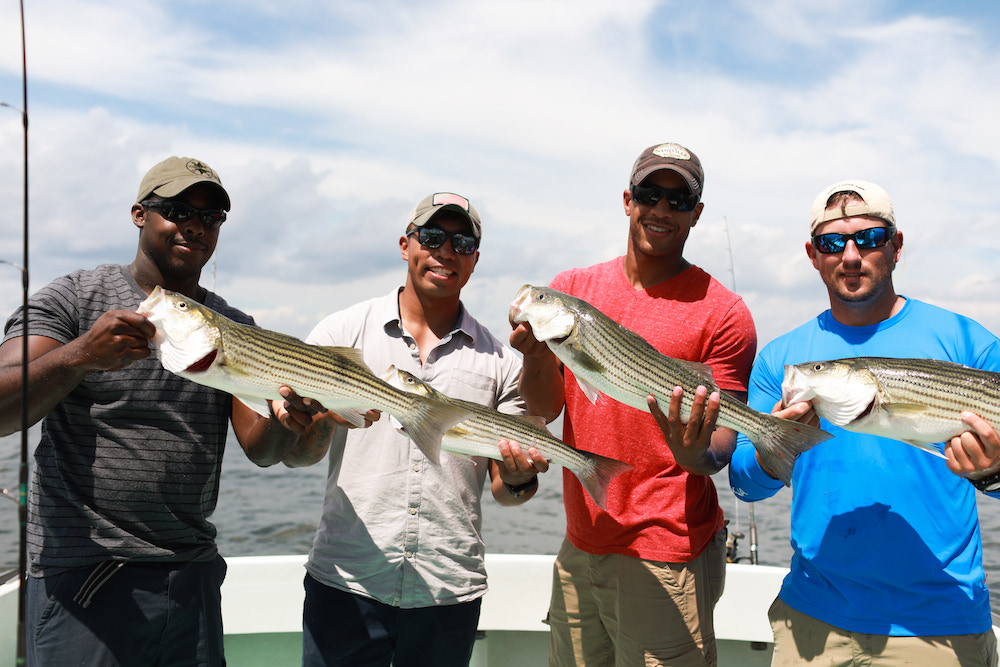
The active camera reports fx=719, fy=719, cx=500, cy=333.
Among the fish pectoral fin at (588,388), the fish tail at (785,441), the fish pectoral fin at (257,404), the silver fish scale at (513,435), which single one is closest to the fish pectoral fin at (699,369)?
the fish tail at (785,441)

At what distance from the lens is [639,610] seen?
13.1 ft

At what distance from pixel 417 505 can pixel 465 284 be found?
1.39 meters

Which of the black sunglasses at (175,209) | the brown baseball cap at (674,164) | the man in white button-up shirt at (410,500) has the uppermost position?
the brown baseball cap at (674,164)

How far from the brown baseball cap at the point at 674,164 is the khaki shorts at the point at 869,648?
244 centimetres

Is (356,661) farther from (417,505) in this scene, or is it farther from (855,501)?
(855,501)

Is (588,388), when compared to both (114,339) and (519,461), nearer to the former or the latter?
(519,461)

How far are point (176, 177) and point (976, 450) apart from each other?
13.8ft

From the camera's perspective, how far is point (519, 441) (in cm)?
390

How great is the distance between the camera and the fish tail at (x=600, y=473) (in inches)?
151

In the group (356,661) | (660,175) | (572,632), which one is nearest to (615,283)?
(660,175)

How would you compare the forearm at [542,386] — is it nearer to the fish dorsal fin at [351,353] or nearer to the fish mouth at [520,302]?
the fish mouth at [520,302]

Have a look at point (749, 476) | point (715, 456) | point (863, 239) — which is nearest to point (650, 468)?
point (715, 456)

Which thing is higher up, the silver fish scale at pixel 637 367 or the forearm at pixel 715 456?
the silver fish scale at pixel 637 367

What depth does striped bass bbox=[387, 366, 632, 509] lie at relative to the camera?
3789 mm
